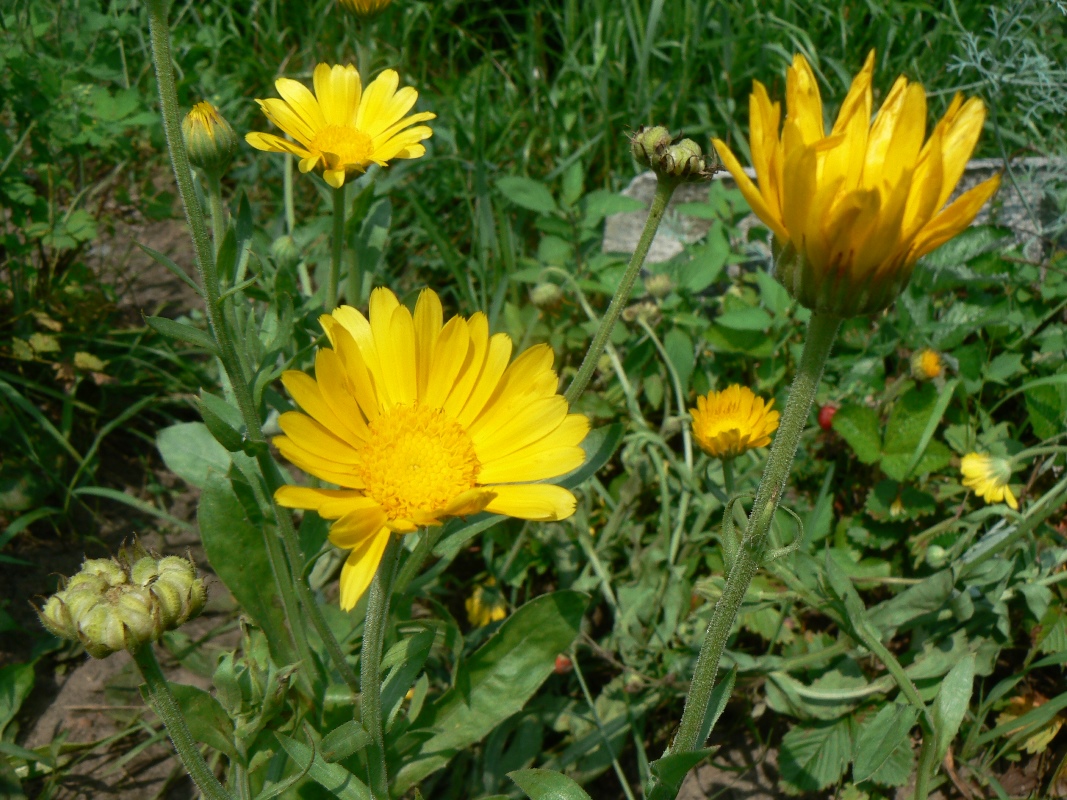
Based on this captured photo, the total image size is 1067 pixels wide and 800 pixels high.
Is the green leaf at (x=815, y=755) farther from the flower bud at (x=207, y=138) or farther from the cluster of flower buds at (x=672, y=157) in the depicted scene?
the flower bud at (x=207, y=138)

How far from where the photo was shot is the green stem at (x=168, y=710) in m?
1.37

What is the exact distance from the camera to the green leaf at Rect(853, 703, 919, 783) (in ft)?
5.39

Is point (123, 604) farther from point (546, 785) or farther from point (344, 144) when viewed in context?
point (344, 144)

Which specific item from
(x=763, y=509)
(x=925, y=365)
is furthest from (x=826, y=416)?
(x=763, y=509)

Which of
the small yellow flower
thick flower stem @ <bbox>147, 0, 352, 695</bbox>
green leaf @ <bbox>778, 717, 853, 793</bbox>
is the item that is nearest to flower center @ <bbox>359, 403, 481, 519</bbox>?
thick flower stem @ <bbox>147, 0, 352, 695</bbox>

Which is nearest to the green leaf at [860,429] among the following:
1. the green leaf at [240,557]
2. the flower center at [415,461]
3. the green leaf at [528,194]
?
the green leaf at [528,194]

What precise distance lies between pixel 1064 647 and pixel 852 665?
1.57 feet

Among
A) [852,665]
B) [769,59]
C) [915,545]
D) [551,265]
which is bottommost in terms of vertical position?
[852,665]

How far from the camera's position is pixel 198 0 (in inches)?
168

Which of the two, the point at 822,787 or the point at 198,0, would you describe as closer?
the point at 822,787

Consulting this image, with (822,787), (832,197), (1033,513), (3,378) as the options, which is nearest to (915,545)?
(1033,513)

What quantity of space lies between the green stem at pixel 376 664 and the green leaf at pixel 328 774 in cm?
4

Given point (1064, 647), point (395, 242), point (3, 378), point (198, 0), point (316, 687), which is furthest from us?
point (198, 0)

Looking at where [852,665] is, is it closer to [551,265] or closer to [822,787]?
[822,787]
